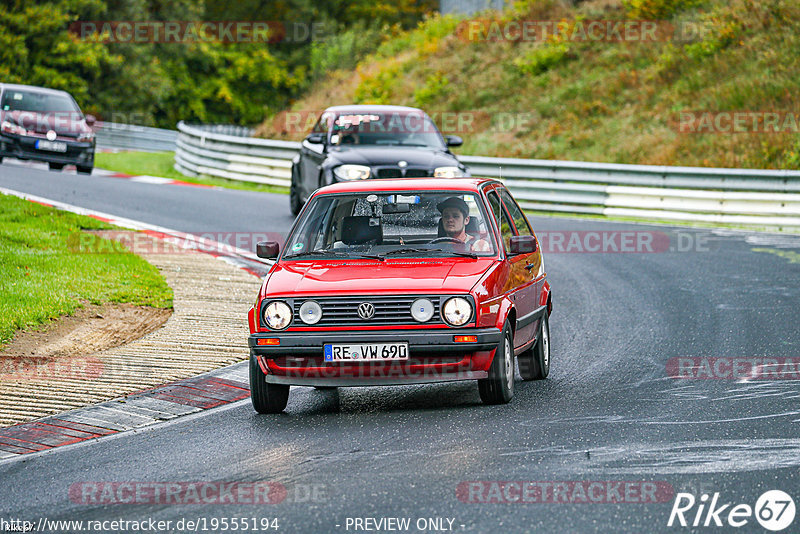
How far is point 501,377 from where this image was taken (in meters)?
8.10

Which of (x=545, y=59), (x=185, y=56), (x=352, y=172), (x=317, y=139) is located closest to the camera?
(x=352, y=172)

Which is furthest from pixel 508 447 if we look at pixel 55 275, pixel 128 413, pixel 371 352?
pixel 55 275

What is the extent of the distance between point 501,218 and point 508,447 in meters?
2.85

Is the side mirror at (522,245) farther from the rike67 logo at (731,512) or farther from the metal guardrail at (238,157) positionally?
the metal guardrail at (238,157)

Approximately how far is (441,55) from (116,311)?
95.0 feet

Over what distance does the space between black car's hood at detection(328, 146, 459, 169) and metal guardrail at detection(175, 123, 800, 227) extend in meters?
4.49

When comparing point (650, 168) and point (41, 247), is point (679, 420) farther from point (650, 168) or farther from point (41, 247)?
point (650, 168)

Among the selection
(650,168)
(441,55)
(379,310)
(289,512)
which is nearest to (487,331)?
(379,310)

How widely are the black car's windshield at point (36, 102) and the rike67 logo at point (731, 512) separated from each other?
22.6 m

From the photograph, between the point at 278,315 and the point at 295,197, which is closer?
the point at 278,315

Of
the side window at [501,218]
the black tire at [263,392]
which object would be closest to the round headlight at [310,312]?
the black tire at [263,392]

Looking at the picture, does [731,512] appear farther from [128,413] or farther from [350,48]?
[350,48]

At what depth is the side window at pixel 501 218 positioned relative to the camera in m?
9.29

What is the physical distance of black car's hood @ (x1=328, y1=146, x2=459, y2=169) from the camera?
17294 mm
